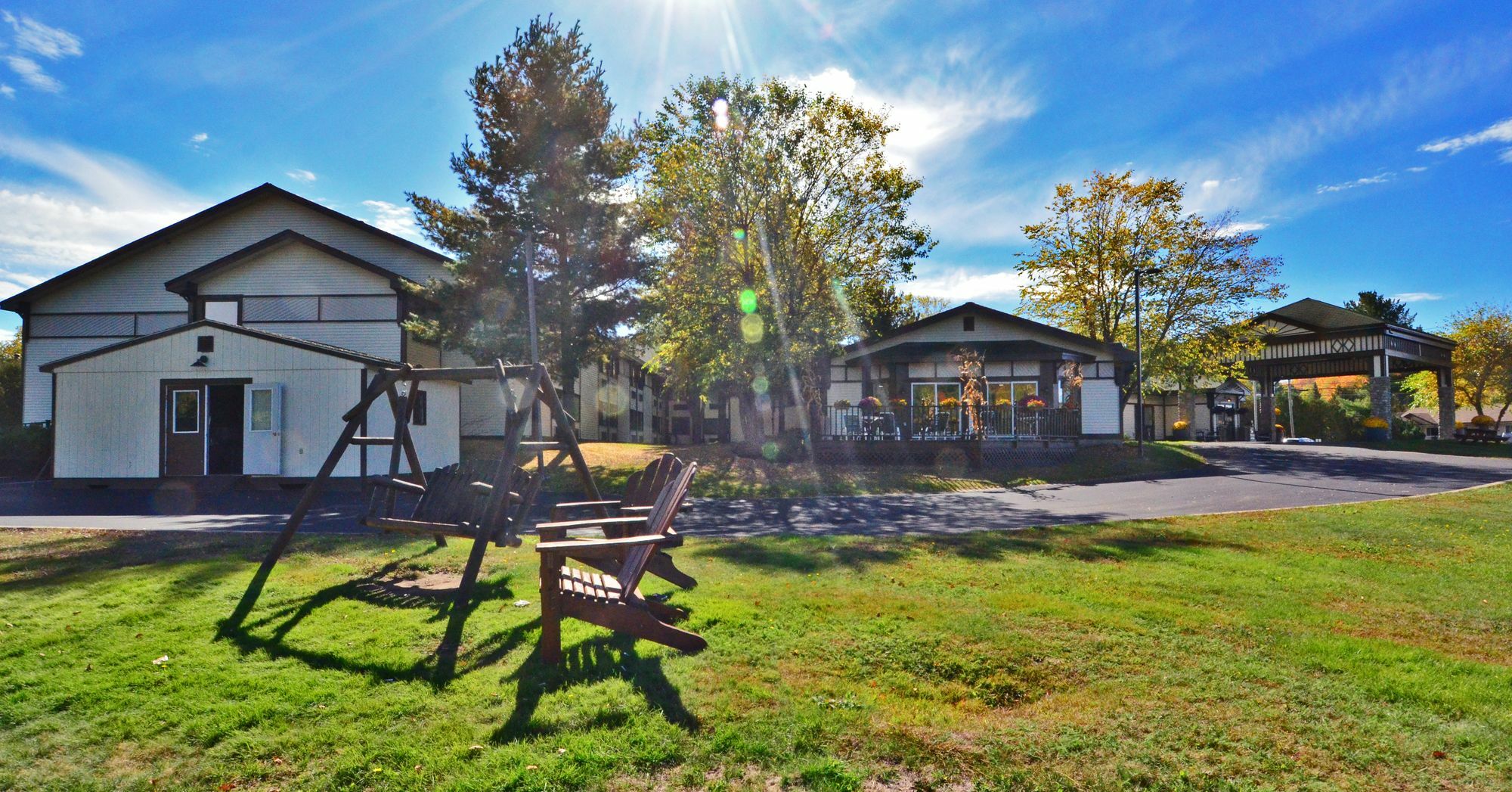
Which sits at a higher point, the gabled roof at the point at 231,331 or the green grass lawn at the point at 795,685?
the gabled roof at the point at 231,331

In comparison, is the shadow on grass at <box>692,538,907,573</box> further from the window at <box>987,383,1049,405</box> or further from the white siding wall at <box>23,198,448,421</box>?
the white siding wall at <box>23,198,448,421</box>

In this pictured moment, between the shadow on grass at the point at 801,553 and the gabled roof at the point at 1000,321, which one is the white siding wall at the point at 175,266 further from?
the shadow on grass at the point at 801,553

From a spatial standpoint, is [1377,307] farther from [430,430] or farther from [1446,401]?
[430,430]

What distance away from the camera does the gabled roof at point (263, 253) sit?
25.5m

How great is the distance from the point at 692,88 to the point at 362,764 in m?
25.6

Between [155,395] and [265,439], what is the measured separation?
9.62 feet

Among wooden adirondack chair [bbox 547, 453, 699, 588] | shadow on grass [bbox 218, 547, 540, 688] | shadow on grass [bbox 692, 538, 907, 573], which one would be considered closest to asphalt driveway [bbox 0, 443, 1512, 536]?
shadow on grass [bbox 692, 538, 907, 573]

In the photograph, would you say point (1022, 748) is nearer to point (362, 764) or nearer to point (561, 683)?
point (561, 683)

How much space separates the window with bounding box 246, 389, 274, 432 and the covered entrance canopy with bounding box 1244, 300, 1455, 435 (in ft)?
139

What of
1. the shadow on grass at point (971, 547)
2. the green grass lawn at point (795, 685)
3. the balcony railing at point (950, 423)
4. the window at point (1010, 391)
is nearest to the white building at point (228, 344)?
the shadow on grass at point (971, 547)

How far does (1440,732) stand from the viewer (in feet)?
12.7

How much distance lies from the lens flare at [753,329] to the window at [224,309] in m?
16.5

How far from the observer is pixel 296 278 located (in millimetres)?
26297

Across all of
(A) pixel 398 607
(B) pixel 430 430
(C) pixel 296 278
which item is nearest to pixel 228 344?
(B) pixel 430 430
